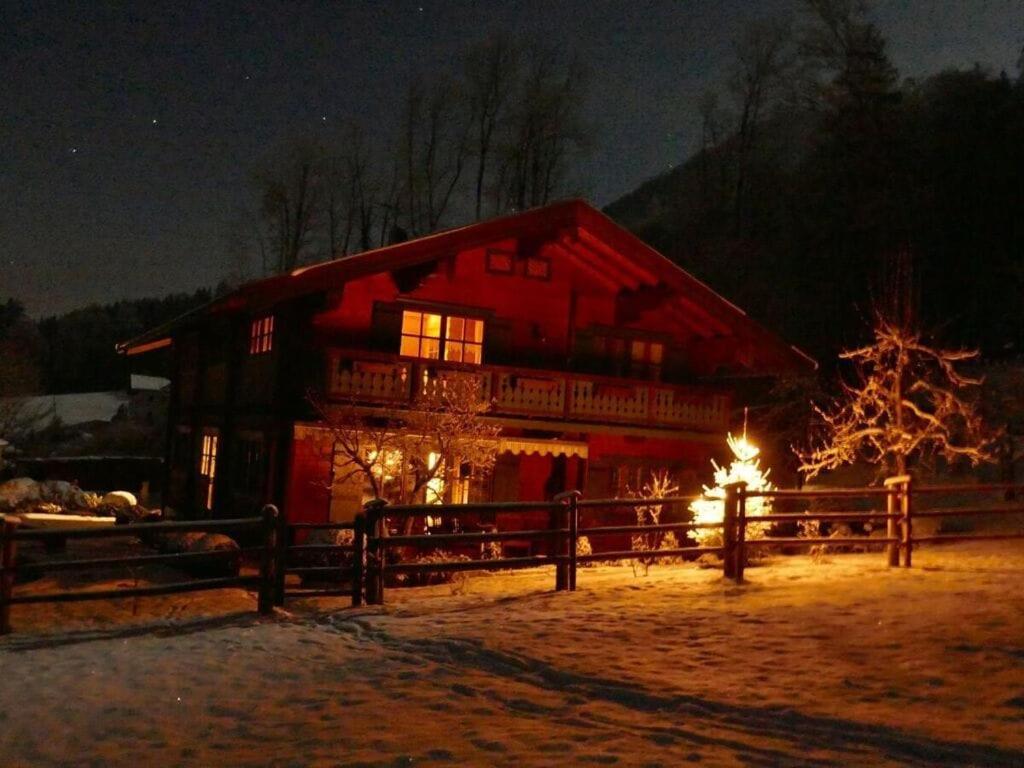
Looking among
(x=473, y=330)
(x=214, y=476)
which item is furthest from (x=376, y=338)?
(x=214, y=476)

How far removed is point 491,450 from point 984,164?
27.5m

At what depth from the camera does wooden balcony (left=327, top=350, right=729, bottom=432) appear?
63.6ft

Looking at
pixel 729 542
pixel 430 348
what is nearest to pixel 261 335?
pixel 430 348

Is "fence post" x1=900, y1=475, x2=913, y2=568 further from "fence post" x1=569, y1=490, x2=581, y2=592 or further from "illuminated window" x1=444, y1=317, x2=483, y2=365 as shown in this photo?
"illuminated window" x1=444, y1=317, x2=483, y2=365

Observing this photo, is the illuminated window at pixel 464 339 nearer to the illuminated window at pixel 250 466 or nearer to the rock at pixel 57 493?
the illuminated window at pixel 250 466

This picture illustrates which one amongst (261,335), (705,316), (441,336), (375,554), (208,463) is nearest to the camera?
(375,554)

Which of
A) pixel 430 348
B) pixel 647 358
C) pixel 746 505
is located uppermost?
pixel 647 358

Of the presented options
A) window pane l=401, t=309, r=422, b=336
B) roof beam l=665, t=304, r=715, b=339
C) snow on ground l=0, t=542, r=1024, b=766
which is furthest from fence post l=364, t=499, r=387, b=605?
roof beam l=665, t=304, r=715, b=339

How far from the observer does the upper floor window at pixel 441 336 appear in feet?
71.1

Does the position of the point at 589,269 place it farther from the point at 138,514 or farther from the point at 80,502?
the point at 80,502

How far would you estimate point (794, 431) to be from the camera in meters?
29.9

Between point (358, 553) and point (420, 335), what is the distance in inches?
401

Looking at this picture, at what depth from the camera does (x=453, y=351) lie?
22.2 metres

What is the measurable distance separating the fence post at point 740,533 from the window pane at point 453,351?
9.94m
